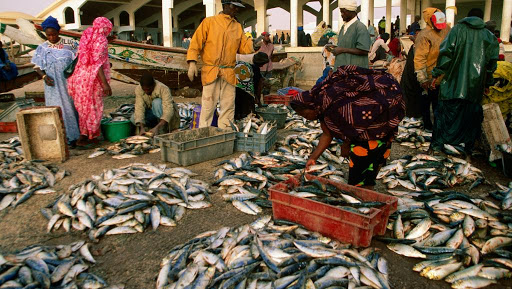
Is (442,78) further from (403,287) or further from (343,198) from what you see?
(403,287)

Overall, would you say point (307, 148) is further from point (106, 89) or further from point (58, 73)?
point (58, 73)

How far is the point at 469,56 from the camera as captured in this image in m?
4.89

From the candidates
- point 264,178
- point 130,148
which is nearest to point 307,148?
point 264,178

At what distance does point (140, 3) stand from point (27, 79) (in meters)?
16.4

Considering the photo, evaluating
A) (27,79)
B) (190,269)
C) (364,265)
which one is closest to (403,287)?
(364,265)

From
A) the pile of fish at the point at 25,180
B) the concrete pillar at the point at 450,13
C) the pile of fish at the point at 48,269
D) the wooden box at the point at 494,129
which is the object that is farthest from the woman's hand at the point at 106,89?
the concrete pillar at the point at 450,13

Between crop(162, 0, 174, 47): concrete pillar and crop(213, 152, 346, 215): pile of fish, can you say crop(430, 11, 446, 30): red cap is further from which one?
crop(162, 0, 174, 47): concrete pillar

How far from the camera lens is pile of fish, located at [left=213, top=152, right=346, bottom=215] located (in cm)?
385

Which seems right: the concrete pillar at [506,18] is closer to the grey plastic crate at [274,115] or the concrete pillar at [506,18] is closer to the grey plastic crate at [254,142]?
the grey plastic crate at [274,115]

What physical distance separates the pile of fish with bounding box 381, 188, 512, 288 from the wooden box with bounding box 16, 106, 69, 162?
4.61 m

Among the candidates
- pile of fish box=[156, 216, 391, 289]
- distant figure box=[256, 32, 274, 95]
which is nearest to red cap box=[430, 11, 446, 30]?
pile of fish box=[156, 216, 391, 289]

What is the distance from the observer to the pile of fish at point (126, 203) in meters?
3.43

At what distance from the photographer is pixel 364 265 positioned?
254cm

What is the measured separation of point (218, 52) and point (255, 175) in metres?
2.28
